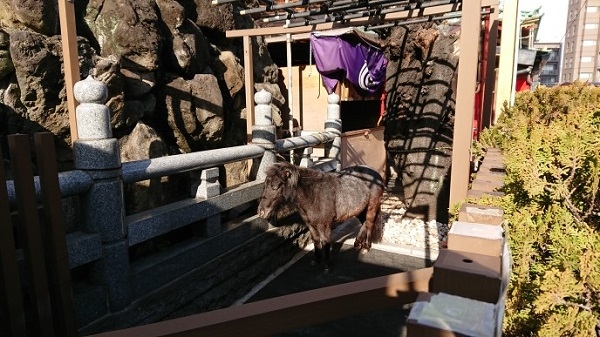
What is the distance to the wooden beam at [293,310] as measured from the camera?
1.35m

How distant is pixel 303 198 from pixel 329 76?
264 inches

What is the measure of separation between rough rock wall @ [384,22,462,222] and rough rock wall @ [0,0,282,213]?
15.2 feet

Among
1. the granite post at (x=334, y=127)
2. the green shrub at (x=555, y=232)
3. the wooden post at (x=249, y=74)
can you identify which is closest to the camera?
the green shrub at (x=555, y=232)

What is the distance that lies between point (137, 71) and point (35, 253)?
19.7 feet

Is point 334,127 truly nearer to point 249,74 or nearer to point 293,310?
point 249,74

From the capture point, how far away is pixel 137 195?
625 cm

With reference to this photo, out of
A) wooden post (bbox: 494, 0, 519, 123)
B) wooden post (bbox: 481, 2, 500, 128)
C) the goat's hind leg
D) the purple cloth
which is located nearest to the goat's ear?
the goat's hind leg

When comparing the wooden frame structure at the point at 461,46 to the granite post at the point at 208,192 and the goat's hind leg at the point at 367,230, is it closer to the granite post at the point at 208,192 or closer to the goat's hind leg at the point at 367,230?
the goat's hind leg at the point at 367,230

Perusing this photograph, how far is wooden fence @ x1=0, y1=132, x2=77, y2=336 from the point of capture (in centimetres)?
223

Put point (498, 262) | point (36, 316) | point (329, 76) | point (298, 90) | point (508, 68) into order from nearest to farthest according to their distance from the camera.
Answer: point (498, 262)
point (36, 316)
point (508, 68)
point (329, 76)
point (298, 90)

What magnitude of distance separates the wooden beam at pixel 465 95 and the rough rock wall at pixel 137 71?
5441mm

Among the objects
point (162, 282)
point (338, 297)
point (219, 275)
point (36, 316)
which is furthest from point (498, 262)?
point (219, 275)

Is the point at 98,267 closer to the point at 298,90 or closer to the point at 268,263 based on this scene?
the point at 268,263

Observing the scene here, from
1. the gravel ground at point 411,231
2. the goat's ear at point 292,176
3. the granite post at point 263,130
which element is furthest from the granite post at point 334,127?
the goat's ear at point 292,176
